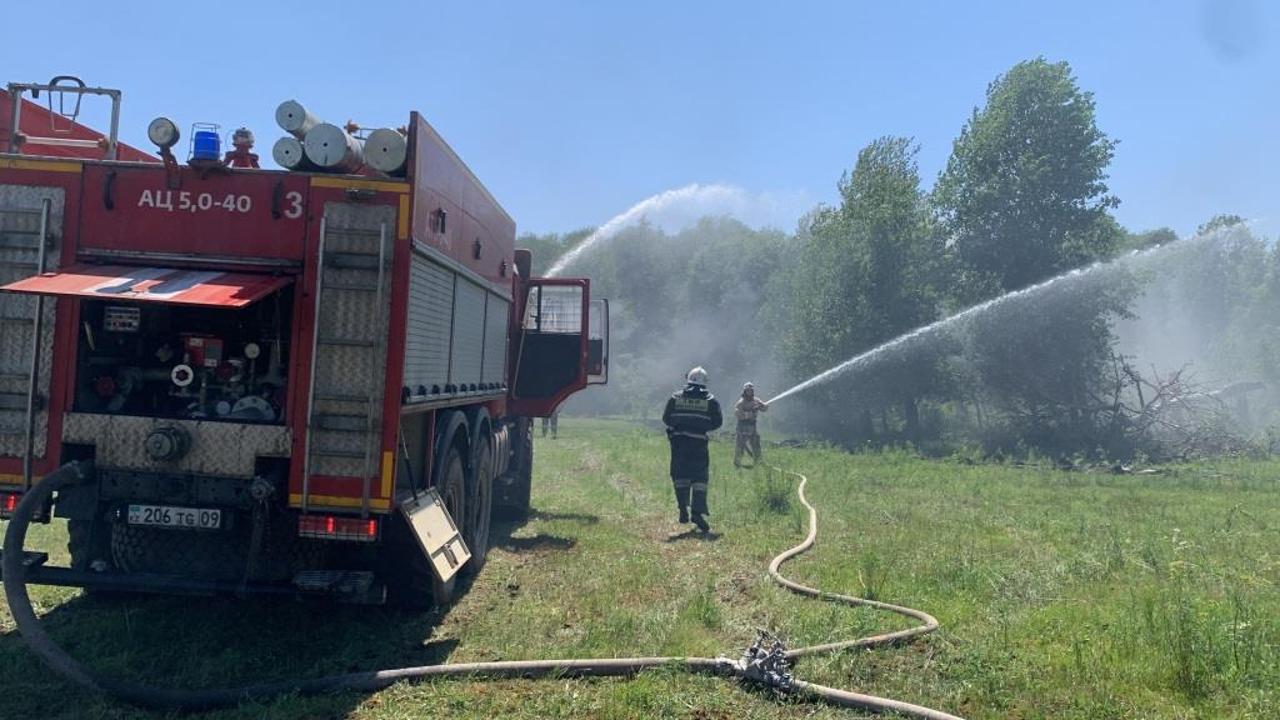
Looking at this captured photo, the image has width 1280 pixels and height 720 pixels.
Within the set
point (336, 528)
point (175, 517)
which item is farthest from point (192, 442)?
point (336, 528)

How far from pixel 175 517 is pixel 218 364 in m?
0.94

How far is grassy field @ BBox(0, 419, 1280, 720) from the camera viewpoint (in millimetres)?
4820

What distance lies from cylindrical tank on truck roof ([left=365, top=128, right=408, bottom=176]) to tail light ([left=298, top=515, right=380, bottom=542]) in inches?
78.9

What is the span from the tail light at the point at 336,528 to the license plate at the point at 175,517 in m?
0.51

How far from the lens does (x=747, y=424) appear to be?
18453 millimetres

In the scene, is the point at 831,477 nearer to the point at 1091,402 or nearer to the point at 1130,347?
the point at 1091,402

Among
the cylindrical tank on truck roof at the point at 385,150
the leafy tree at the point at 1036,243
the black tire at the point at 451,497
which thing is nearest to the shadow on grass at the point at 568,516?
the black tire at the point at 451,497

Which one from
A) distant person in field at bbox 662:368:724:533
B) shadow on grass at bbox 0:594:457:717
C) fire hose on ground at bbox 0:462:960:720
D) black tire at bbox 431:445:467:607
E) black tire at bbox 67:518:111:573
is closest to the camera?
fire hose on ground at bbox 0:462:960:720

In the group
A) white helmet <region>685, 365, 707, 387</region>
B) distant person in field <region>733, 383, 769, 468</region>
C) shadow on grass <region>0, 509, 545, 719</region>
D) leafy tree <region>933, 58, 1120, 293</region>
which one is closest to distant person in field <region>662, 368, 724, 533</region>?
white helmet <region>685, 365, 707, 387</region>

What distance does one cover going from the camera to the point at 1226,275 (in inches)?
2712

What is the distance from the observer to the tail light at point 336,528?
5375mm

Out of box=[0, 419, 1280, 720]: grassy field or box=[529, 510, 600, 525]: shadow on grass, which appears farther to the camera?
box=[529, 510, 600, 525]: shadow on grass

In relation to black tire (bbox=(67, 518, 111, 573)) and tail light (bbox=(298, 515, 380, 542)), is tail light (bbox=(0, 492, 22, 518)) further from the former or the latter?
tail light (bbox=(298, 515, 380, 542))

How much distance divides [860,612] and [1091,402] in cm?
2494
